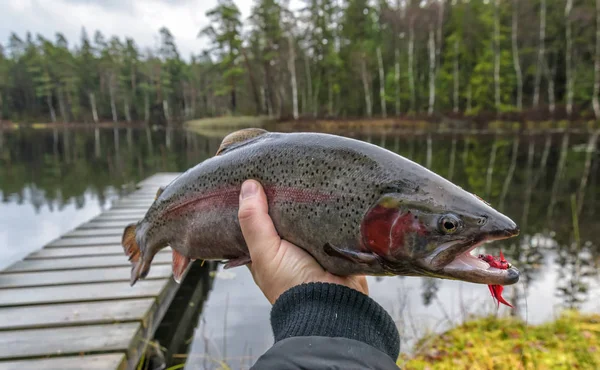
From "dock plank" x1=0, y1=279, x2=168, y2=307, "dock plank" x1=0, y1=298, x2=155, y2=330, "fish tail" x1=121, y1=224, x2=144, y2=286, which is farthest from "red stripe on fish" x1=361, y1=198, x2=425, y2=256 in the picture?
"dock plank" x1=0, y1=279, x2=168, y2=307

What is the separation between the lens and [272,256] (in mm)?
1872

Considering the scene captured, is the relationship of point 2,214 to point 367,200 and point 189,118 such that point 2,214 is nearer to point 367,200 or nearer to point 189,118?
point 367,200

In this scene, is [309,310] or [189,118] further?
[189,118]

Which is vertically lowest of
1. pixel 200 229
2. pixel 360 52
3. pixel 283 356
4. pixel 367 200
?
pixel 283 356

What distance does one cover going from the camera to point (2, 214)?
1100 centimetres

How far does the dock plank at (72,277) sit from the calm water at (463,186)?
40.1 inches

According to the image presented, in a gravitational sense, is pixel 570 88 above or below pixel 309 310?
above

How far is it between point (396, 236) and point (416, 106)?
42.3 meters

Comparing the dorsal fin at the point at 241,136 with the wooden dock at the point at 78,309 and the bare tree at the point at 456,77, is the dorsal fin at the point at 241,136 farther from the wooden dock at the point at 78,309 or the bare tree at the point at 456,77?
the bare tree at the point at 456,77

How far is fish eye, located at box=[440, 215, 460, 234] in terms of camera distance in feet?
4.95

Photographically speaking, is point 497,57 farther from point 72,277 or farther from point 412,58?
point 72,277

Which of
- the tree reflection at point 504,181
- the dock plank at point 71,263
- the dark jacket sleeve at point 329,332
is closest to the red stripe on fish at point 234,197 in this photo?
the dark jacket sleeve at point 329,332

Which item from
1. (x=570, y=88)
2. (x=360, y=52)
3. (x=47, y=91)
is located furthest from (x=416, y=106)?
(x=47, y=91)

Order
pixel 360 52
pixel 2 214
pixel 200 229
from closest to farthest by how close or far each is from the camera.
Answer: pixel 200 229 < pixel 2 214 < pixel 360 52
